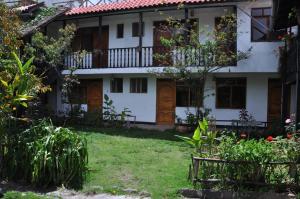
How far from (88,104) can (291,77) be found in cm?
1195

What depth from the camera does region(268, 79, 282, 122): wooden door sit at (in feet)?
67.3

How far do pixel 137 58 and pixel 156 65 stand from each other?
126 cm

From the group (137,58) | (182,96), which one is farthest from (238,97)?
(137,58)

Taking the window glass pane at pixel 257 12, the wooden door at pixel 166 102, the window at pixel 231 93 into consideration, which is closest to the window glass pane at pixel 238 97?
the window at pixel 231 93

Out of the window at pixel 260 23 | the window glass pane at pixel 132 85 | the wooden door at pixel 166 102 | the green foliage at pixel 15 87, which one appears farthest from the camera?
the window glass pane at pixel 132 85

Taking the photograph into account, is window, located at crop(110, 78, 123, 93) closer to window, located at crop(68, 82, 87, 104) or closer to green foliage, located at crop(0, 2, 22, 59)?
window, located at crop(68, 82, 87, 104)

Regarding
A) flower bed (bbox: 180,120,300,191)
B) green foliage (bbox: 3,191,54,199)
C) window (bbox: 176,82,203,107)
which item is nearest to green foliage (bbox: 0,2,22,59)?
green foliage (bbox: 3,191,54,199)

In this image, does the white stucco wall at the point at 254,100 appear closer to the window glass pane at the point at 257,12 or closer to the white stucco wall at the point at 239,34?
the white stucco wall at the point at 239,34

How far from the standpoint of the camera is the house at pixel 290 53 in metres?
13.5

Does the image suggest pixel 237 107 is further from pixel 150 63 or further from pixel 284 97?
pixel 150 63

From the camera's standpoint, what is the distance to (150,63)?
2158 centimetres

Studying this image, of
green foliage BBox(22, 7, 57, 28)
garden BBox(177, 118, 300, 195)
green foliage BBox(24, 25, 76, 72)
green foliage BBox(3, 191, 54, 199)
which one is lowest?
green foliage BBox(3, 191, 54, 199)

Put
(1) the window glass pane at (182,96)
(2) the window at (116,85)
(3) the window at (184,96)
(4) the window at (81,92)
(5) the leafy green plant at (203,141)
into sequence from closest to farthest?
(5) the leafy green plant at (203,141)
(3) the window at (184,96)
(1) the window glass pane at (182,96)
(2) the window at (116,85)
(4) the window at (81,92)

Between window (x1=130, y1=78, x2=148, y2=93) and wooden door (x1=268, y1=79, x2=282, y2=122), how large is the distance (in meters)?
5.95
